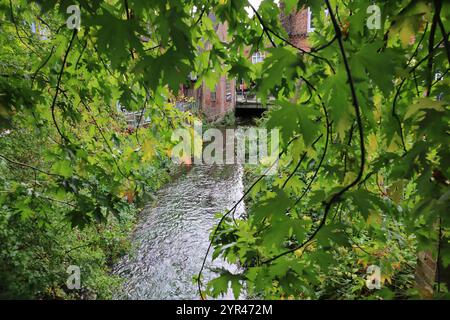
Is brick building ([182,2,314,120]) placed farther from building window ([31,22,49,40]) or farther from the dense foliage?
the dense foliage

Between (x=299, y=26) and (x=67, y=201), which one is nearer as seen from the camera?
(x=67, y=201)

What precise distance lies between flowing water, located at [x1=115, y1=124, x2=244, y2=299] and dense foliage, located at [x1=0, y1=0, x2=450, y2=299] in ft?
5.03

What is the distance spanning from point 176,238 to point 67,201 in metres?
3.34

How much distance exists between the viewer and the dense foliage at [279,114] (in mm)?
1196

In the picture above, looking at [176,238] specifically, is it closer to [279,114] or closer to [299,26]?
[279,114]

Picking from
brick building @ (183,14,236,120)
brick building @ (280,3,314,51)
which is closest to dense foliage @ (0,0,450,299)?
brick building @ (183,14,236,120)

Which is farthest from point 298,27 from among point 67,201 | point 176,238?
point 67,201

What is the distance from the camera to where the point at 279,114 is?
4.06ft

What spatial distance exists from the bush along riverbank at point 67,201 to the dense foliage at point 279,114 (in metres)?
0.02

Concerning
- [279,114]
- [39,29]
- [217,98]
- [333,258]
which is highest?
[217,98]

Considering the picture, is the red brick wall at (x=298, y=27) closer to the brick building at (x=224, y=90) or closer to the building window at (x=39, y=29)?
the brick building at (x=224, y=90)

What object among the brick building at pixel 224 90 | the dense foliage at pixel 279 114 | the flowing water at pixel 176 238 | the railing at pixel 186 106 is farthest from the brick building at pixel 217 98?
the dense foliage at pixel 279 114

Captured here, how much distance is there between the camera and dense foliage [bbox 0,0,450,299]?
1196mm

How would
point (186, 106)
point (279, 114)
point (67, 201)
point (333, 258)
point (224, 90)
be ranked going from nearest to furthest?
point (279, 114) → point (333, 258) → point (67, 201) → point (186, 106) → point (224, 90)
